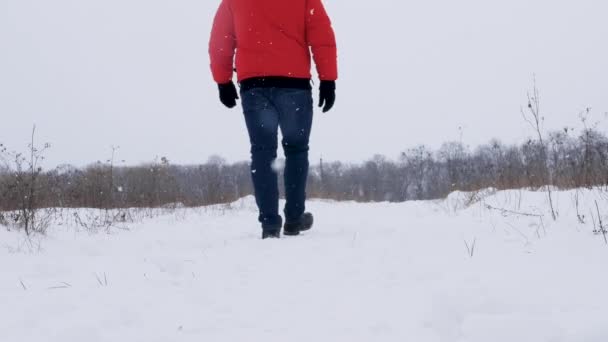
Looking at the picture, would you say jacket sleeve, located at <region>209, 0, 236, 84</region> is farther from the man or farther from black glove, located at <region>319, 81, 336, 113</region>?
black glove, located at <region>319, 81, 336, 113</region>

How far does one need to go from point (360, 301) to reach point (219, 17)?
8.09 ft

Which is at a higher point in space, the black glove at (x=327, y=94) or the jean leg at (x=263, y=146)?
the black glove at (x=327, y=94)

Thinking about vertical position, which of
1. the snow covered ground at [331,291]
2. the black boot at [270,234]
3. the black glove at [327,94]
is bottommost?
the snow covered ground at [331,291]

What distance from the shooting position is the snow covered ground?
1.11 metres

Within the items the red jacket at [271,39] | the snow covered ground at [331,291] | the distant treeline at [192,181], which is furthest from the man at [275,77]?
the distant treeline at [192,181]

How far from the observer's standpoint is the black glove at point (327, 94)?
10.5 feet

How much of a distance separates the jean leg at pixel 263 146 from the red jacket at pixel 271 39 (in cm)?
18

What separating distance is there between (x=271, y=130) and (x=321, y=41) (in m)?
0.73

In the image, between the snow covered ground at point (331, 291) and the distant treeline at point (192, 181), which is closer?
the snow covered ground at point (331, 291)

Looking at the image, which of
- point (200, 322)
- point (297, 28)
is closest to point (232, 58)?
point (297, 28)

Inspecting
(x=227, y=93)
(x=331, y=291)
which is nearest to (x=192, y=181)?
(x=227, y=93)

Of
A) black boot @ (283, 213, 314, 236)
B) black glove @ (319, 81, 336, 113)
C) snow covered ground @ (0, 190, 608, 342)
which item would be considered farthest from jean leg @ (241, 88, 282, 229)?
snow covered ground @ (0, 190, 608, 342)

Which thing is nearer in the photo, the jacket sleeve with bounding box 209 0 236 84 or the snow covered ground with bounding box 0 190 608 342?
the snow covered ground with bounding box 0 190 608 342

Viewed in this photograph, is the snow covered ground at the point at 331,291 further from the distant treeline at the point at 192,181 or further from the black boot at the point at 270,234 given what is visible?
the distant treeline at the point at 192,181
